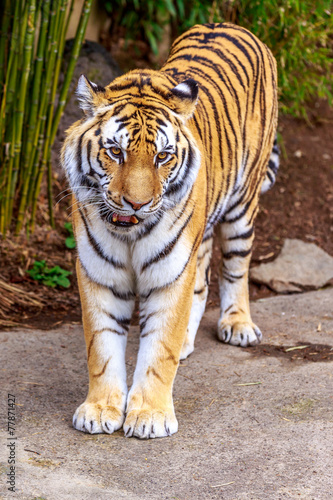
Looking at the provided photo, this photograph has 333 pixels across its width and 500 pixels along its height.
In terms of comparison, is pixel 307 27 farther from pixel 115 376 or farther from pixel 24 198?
pixel 115 376

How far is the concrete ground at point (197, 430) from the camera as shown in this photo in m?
2.30

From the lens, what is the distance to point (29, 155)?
4383 mm

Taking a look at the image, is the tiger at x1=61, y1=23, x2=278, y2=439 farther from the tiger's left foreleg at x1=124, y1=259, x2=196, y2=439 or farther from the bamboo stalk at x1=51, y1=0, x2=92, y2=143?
the bamboo stalk at x1=51, y1=0, x2=92, y2=143

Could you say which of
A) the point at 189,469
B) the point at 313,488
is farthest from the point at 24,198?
the point at 313,488

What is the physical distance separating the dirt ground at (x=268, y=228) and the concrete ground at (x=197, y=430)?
18.2 inches

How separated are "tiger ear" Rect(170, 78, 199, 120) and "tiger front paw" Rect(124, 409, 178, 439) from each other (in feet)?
3.80

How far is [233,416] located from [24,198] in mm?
2265

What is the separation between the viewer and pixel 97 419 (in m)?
2.63

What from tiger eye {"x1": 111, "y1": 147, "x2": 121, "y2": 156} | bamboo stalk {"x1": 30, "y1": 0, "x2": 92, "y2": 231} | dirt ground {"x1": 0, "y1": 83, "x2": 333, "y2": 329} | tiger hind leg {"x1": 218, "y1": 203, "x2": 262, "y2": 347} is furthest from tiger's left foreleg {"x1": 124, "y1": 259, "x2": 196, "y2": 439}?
bamboo stalk {"x1": 30, "y1": 0, "x2": 92, "y2": 231}

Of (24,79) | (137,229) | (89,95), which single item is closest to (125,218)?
(137,229)

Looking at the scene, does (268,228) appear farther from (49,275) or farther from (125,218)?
(125,218)

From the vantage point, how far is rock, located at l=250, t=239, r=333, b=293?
4910mm

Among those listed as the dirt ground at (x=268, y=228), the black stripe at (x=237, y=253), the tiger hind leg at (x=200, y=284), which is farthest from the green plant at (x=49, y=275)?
the black stripe at (x=237, y=253)

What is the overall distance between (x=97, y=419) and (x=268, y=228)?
11.0 ft
